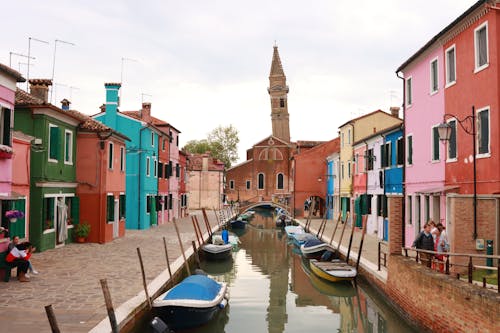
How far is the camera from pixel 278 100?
80.3m

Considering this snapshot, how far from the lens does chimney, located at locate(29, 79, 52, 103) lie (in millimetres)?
20047

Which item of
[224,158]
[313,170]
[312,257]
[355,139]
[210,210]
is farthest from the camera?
[224,158]

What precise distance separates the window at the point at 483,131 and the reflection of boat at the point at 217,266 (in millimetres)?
11741

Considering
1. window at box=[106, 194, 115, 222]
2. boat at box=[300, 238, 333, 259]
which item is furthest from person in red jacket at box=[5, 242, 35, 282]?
boat at box=[300, 238, 333, 259]

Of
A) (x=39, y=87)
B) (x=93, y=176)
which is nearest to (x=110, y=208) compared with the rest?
(x=93, y=176)

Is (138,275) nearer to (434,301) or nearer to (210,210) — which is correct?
(434,301)

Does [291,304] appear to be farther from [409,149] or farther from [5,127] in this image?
[5,127]

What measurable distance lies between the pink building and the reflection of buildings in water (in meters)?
5.60

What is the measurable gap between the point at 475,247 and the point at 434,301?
2890 mm

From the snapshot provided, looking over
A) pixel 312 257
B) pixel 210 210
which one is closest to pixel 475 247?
pixel 312 257

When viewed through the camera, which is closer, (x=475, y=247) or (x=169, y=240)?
(x=475, y=247)

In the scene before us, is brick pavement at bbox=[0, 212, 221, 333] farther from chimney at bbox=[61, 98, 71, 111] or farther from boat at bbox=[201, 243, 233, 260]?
chimney at bbox=[61, 98, 71, 111]

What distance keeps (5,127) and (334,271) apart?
11467 mm

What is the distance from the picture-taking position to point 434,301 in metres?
10.1
